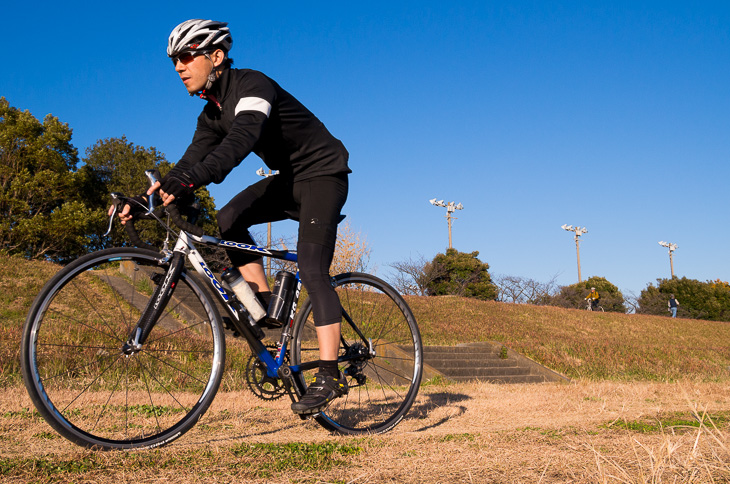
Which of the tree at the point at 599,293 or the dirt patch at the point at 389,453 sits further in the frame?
the tree at the point at 599,293

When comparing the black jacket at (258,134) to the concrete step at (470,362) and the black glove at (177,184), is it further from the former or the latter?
the concrete step at (470,362)

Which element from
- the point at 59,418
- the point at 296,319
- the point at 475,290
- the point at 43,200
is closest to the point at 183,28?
the point at 296,319

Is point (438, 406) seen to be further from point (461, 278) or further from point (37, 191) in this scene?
point (461, 278)

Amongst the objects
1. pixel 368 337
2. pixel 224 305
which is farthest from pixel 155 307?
pixel 368 337

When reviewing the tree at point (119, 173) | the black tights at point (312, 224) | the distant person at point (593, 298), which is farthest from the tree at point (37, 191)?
the distant person at point (593, 298)

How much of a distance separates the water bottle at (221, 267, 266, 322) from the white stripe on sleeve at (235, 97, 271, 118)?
0.88 m

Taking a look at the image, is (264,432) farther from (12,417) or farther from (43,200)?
(43,200)

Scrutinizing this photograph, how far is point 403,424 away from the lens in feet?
→ 13.0

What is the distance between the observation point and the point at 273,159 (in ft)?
10.9

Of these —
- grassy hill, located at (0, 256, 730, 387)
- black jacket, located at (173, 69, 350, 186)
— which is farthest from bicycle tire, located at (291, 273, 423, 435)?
grassy hill, located at (0, 256, 730, 387)

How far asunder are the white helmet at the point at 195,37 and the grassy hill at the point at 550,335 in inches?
155

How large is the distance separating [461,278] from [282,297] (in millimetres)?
33196

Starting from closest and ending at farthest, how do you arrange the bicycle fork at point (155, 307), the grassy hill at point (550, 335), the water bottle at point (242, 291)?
the bicycle fork at point (155, 307) → the water bottle at point (242, 291) → the grassy hill at point (550, 335)

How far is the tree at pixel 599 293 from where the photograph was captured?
45.6 metres
